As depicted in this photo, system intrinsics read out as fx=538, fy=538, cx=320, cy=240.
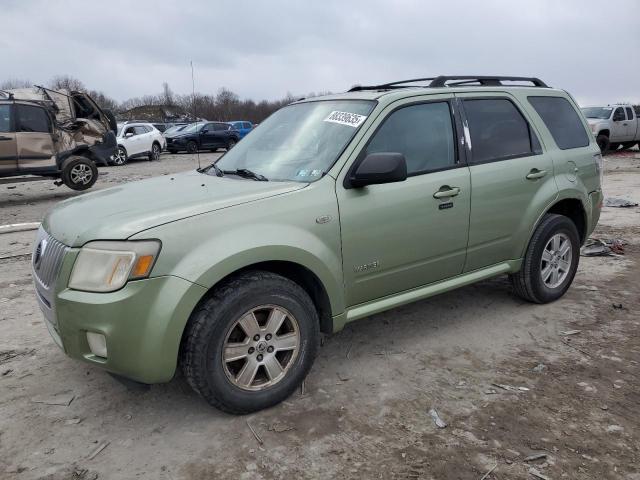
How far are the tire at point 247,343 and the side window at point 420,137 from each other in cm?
112

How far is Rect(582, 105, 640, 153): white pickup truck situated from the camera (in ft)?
64.4

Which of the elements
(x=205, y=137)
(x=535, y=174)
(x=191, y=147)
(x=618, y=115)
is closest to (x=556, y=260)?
(x=535, y=174)

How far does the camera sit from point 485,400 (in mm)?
3092

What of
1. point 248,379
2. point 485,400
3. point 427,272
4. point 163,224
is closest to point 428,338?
point 427,272

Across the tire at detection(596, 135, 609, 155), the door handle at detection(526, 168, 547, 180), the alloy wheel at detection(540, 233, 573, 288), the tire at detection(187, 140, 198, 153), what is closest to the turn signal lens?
the door handle at detection(526, 168, 547, 180)

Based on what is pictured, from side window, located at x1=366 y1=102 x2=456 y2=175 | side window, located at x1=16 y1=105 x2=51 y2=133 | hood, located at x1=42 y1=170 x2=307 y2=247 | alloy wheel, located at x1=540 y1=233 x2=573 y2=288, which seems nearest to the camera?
hood, located at x1=42 y1=170 x2=307 y2=247

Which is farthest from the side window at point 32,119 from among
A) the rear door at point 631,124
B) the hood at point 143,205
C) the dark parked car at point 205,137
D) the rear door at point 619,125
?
the rear door at point 631,124

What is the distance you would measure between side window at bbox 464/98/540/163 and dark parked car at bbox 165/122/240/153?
21.0m

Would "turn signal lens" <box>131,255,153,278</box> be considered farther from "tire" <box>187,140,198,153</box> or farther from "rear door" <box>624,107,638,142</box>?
"tire" <box>187,140,198,153</box>

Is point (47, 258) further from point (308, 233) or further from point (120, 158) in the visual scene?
point (120, 158)

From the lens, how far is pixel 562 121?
4.60m

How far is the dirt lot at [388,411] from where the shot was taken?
2564mm

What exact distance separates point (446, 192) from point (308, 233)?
44.2 inches

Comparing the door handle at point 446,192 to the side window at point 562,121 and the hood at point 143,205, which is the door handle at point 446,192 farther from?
the side window at point 562,121
